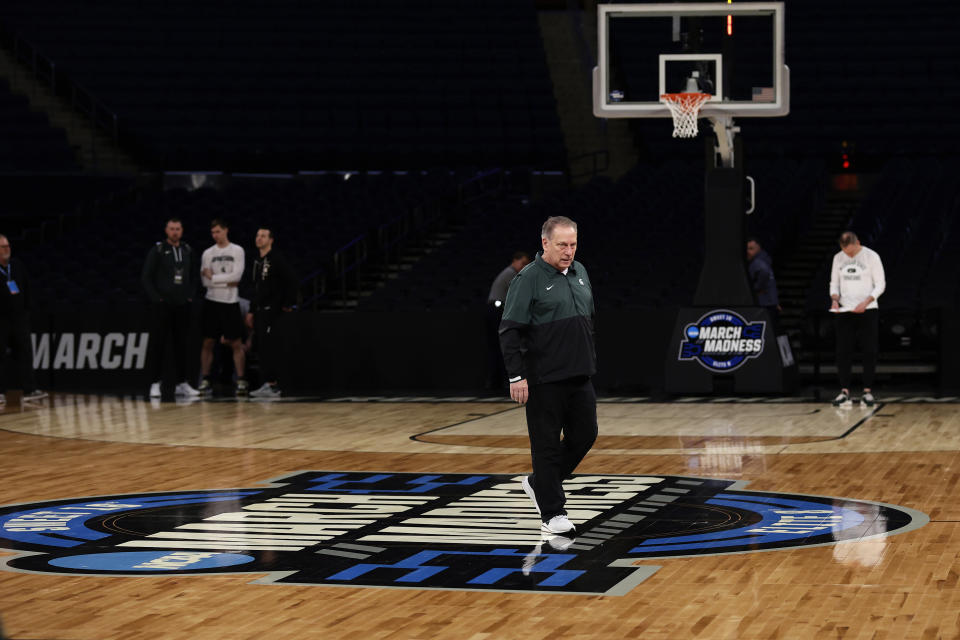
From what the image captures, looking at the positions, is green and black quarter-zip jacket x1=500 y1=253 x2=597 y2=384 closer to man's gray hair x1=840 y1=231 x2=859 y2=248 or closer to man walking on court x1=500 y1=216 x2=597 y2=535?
man walking on court x1=500 y1=216 x2=597 y2=535

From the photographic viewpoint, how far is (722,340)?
15.4m

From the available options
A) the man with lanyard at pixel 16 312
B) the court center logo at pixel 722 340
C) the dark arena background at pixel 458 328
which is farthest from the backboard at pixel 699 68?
the man with lanyard at pixel 16 312

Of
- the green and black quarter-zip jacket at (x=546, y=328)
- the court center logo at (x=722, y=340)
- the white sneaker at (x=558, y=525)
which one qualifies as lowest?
the white sneaker at (x=558, y=525)

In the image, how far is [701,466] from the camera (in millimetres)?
10188

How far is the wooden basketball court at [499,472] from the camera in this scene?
5.60 meters

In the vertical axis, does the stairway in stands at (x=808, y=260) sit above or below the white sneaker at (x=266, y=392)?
above

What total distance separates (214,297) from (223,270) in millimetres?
299

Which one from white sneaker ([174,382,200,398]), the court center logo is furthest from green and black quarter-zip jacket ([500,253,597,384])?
white sneaker ([174,382,200,398])

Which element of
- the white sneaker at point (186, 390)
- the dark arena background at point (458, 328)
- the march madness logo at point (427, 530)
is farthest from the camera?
the white sneaker at point (186, 390)

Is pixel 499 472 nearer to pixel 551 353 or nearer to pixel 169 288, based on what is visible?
pixel 551 353

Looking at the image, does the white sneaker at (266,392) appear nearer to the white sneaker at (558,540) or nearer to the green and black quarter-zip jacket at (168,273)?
the green and black quarter-zip jacket at (168,273)

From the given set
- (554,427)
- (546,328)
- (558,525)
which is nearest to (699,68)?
(546,328)

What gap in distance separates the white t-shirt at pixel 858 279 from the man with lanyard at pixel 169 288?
21.0 feet

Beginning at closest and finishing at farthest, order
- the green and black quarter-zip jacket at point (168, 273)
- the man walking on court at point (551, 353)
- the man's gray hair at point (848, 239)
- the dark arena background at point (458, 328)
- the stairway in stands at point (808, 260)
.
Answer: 1. the dark arena background at point (458, 328)
2. the man walking on court at point (551, 353)
3. the man's gray hair at point (848, 239)
4. the green and black quarter-zip jacket at point (168, 273)
5. the stairway in stands at point (808, 260)
